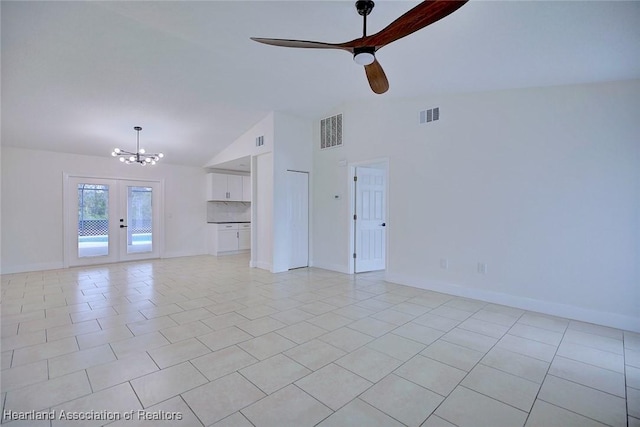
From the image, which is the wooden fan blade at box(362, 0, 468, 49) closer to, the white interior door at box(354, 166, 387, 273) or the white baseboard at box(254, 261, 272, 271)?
the white interior door at box(354, 166, 387, 273)

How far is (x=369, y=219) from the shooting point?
5.88 m

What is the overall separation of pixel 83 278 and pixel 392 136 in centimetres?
618

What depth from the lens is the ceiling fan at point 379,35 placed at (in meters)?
1.80

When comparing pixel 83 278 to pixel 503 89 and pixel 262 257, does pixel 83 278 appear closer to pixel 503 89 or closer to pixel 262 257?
pixel 262 257

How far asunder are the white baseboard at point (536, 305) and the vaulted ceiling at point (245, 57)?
2.58 metres

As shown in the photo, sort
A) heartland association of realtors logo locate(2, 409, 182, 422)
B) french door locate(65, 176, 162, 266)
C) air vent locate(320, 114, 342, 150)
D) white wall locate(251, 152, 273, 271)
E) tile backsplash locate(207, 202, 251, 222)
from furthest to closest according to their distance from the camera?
tile backsplash locate(207, 202, 251, 222), french door locate(65, 176, 162, 266), white wall locate(251, 152, 273, 271), air vent locate(320, 114, 342, 150), heartland association of realtors logo locate(2, 409, 182, 422)

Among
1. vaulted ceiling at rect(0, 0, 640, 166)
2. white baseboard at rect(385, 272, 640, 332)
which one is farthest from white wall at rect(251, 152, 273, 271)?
white baseboard at rect(385, 272, 640, 332)

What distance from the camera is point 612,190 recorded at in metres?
3.18

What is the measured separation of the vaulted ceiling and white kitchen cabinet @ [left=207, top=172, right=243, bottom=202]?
2.68 meters

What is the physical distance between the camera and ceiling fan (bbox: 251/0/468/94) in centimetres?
180

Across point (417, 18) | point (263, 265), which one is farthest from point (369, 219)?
point (417, 18)

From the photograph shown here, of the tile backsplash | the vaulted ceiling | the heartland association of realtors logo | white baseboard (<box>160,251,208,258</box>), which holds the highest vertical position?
the vaulted ceiling

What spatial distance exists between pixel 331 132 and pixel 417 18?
4.11m

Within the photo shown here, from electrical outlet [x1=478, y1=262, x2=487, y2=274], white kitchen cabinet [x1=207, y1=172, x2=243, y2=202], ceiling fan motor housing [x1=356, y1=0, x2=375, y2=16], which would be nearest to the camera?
ceiling fan motor housing [x1=356, y1=0, x2=375, y2=16]
